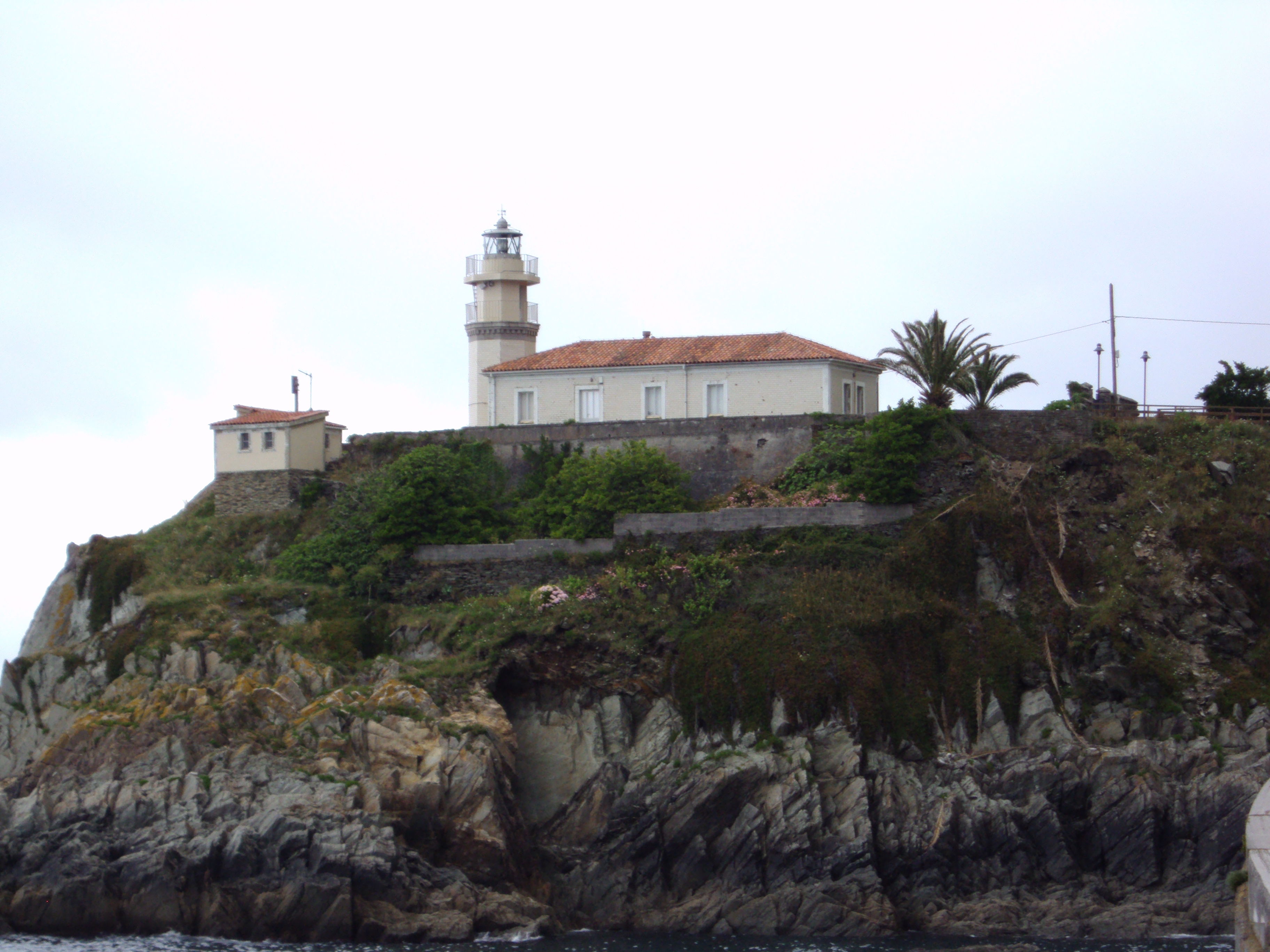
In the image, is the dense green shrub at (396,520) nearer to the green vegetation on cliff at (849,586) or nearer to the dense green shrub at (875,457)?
the green vegetation on cliff at (849,586)

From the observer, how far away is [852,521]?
157 ft

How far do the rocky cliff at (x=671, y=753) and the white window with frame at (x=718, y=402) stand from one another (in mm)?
6843

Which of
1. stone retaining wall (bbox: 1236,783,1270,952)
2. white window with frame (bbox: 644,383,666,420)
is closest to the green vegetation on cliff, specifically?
white window with frame (bbox: 644,383,666,420)

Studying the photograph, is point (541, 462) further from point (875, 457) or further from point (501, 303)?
point (875, 457)

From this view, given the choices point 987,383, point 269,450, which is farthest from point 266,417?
point 987,383

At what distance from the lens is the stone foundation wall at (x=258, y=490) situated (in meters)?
52.8

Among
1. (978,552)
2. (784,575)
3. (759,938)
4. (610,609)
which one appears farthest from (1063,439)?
(759,938)

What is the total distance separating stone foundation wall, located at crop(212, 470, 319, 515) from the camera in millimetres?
52844

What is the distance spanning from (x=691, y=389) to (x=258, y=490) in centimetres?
1265

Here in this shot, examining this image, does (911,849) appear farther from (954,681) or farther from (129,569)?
(129,569)

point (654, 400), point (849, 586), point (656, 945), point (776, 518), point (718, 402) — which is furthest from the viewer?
point (654, 400)

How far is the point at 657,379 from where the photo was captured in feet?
176

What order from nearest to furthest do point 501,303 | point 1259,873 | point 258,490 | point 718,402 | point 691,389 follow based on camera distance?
point 1259,873 < point 258,490 < point 718,402 < point 691,389 < point 501,303

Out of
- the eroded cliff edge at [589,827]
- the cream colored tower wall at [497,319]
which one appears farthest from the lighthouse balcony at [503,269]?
the eroded cliff edge at [589,827]
